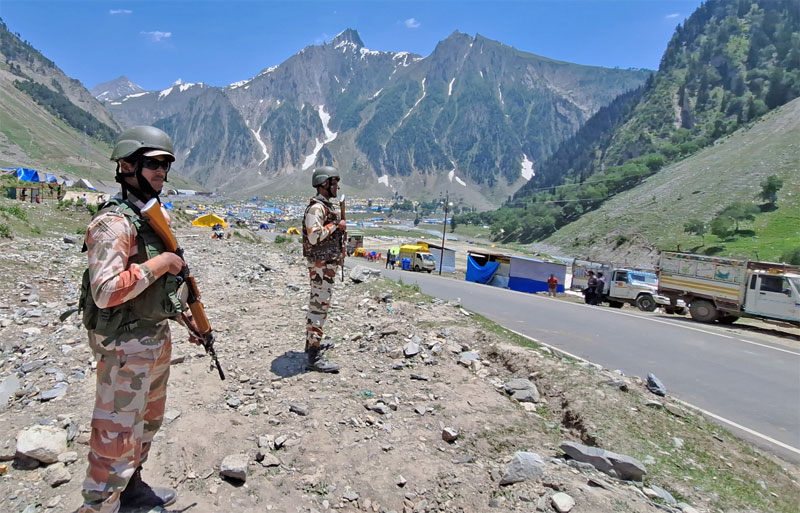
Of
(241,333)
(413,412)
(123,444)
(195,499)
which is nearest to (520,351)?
(413,412)

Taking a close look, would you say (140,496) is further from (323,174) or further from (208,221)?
(208,221)

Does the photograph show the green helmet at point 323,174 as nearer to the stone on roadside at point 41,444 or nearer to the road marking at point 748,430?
the stone on roadside at point 41,444

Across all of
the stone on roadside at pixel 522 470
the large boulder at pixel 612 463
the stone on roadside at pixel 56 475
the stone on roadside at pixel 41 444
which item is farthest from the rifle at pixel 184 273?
the large boulder at pixel 612 463

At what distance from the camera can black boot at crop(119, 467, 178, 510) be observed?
2.88 metres

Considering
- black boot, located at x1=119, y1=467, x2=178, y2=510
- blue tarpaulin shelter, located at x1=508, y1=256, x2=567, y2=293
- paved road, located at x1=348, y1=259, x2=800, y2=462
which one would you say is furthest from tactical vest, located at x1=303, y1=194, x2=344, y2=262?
blue tarpaulin shelter, located at x1=508, y1=256, x2=567, y2=293

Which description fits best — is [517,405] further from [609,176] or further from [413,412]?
[609,176]

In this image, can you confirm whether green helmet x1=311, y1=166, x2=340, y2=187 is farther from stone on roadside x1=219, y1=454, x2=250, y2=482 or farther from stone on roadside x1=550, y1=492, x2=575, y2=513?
stone on roadside x1=550, y1=492, x2=575, y2=513

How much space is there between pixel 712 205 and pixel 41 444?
268 ft

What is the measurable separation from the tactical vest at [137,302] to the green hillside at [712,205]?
60.8 meters

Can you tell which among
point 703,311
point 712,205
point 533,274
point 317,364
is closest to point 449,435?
point 317,364

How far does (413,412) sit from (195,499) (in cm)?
221

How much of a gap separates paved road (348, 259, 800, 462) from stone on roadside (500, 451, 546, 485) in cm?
418

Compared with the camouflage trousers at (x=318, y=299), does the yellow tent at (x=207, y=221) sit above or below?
below

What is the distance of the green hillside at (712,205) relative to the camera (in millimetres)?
56250
